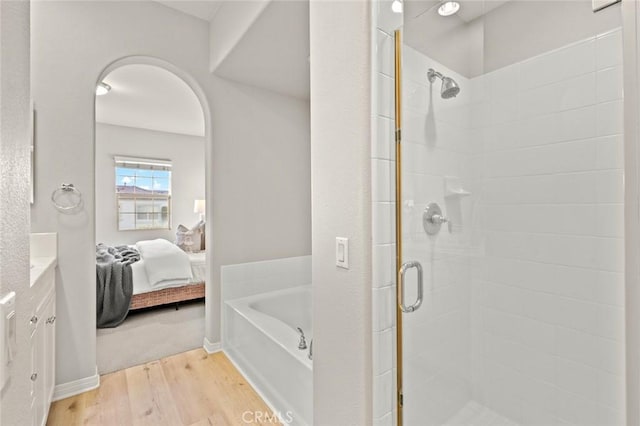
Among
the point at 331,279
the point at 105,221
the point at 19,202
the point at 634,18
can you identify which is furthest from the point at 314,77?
the point at 105,221

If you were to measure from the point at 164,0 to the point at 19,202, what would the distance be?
103 inches

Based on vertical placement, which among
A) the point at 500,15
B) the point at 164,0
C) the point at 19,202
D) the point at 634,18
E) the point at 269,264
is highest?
the point at 164,0

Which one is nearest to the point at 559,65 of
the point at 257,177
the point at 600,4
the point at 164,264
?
the point at 600,4

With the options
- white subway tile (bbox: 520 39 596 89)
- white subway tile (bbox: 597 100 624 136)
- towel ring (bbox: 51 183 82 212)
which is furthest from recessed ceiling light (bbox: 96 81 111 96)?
white subway tile (bbox: 597 100 624 136)

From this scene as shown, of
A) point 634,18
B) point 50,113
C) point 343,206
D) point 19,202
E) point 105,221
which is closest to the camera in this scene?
point 19,202

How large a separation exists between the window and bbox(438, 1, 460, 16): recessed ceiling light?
5.95 metres

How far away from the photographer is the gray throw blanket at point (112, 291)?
3.30m

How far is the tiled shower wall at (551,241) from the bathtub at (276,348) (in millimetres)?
925

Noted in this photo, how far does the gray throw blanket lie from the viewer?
330cm

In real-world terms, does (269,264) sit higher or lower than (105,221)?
→ lower

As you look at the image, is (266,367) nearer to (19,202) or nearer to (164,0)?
(19,202)

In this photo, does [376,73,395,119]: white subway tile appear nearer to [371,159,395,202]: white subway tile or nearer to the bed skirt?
[371,159,395,202]: white subway tile

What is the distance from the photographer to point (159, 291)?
372 cm

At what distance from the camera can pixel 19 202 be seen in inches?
23.5
